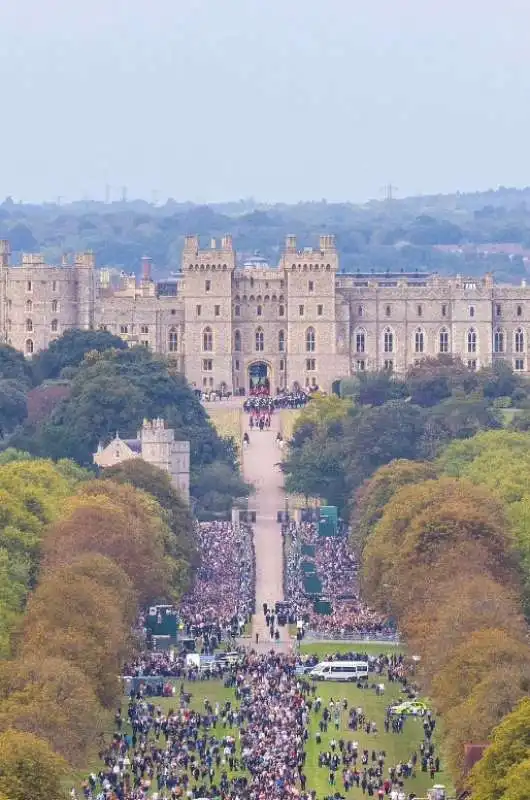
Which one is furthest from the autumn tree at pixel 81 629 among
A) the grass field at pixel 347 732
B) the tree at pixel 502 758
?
the tree at pixel 502 758

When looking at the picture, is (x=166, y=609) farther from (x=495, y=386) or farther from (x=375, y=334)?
(x=375, y=334)

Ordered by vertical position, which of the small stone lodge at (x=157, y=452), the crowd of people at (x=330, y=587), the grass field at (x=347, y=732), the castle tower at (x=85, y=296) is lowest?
the grass field at (x=347, y=732)

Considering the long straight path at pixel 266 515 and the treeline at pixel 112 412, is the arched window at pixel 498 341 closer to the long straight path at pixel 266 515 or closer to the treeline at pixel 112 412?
the long straight path at pixel 266 515

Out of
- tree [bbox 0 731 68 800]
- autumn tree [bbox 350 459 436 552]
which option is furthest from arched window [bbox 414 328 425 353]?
tree [bbox 0 731 68 800]

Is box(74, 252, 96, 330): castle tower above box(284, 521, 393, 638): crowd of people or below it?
above

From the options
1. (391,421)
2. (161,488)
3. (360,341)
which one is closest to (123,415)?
(391,421)

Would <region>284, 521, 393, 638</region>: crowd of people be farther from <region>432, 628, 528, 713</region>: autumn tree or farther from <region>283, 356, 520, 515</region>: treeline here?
<region>432, 628, 528, 713</region>: autumn tree

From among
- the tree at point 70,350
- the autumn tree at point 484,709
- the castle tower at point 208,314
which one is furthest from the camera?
the castle tower at point 208,314

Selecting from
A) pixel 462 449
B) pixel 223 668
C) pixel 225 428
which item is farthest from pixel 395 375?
pixel 223 668
